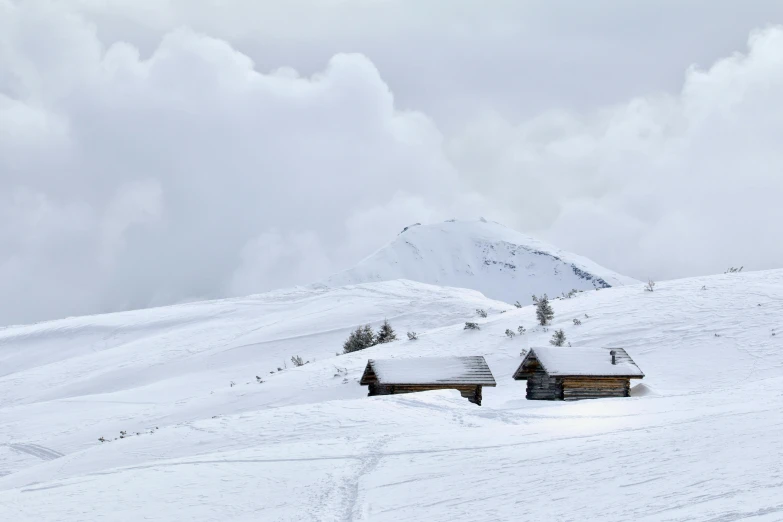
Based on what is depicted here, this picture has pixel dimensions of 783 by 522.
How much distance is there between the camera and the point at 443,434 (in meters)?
15.9

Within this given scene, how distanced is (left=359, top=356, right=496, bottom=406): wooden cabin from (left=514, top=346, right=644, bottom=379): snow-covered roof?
2.17 metres

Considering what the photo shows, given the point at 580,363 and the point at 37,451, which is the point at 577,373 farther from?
the point at 37,451

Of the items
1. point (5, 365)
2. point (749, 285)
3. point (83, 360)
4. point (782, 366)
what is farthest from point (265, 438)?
point (5, 365)

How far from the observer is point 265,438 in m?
17.7

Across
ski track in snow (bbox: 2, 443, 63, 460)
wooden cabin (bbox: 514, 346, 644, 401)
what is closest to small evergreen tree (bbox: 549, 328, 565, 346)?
wooden cabin (bbox: 514, 346, 644, 401)

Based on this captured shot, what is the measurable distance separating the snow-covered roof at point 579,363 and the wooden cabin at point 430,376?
85.3 inches

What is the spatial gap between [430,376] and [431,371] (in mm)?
340

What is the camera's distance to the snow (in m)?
29.2

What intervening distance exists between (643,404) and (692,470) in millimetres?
11627

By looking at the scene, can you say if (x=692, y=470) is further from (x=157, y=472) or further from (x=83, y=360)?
(x=83, y=360)

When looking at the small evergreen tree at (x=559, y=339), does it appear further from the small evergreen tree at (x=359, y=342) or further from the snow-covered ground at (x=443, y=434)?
the small evergreen tree at (x=359, y=342)

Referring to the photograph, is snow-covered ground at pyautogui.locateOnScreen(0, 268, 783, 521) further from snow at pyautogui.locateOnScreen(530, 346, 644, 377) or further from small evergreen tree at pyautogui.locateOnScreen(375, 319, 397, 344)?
small evergreen tree at pyautogui.locateOnScreen(375, 319, 397, 344)

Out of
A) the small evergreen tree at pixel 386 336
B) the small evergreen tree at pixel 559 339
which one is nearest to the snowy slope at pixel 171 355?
the small evergreen tree at pixel 386 336

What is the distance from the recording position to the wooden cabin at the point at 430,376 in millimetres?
28469
